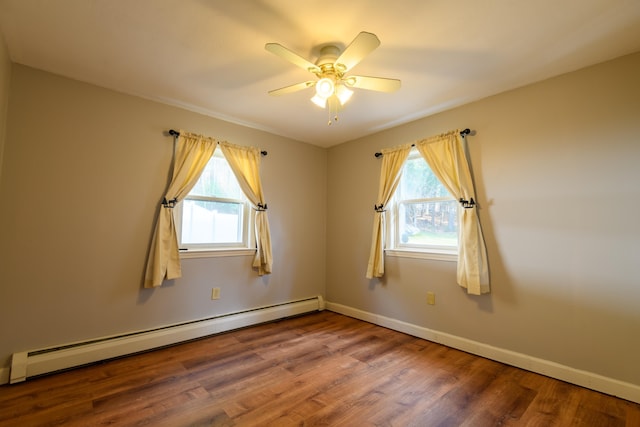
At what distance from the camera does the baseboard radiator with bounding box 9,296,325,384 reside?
218 cm

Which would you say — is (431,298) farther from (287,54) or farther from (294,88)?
(287,54)

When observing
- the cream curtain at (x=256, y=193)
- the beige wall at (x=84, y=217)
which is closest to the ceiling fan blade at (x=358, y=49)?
the cream curtain at (x=256, y=193)

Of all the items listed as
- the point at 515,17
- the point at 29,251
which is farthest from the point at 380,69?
the point at 29,251

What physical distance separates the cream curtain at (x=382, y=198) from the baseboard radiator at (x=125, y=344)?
4.45 feet

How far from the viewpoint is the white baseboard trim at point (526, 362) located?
6.60ft

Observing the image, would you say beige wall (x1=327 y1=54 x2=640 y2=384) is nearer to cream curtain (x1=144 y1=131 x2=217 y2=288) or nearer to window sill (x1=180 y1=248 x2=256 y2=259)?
window sill (x1=180 y1=248 x2=256 y2=259)

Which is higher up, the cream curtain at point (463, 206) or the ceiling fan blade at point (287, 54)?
the ceiling fan blade at point (287, 54)

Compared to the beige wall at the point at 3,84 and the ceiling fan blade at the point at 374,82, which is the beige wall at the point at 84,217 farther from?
the ceiling fan blade at the point at 374,82

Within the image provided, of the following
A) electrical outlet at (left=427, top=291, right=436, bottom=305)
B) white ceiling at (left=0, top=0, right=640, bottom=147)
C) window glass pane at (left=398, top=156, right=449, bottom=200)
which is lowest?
electrical outlet at (left=427, top=291, right=436, bottom=305)

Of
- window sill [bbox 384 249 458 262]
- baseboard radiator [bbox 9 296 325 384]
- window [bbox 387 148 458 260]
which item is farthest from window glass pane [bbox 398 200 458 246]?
baseboard radiator [bbox 9 296 325 384]

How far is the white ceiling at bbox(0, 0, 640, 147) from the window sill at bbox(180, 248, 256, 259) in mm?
1621

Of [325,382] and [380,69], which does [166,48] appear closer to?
[380,69]

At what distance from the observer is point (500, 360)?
254 centimetres

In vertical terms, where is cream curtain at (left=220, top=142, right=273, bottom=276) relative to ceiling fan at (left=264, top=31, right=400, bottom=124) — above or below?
below
